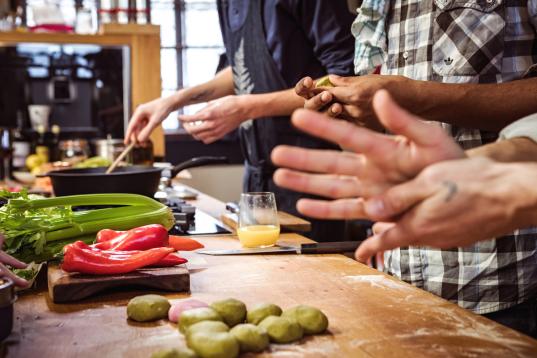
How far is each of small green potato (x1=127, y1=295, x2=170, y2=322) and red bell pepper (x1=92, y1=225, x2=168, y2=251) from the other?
313 millimetres

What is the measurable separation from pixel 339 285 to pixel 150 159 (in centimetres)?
208

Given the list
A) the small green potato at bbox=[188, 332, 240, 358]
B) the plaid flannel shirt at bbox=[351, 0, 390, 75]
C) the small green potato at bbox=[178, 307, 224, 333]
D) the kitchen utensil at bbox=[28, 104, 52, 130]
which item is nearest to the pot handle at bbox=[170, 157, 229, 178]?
the plaid flannel shirt at bbox=[351, 0, 390, 75]

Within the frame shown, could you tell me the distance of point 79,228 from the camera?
165cm

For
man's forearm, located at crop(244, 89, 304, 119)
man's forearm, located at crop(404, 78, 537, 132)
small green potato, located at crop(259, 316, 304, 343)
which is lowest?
small green potato, located at crop(259, 316, 304, 343)

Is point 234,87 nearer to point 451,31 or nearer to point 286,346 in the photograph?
point 451,31

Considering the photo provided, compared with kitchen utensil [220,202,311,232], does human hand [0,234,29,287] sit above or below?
above

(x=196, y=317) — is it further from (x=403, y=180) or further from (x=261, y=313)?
(x=403, y=180)

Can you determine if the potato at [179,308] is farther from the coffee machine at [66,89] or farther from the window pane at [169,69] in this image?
the window pane at [169,69]

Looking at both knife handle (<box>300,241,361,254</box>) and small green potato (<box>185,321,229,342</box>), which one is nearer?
small green potato (<box>185,321,229,342</box>)

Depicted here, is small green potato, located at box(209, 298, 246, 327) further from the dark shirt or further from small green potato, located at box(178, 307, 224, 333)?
the dark shirt

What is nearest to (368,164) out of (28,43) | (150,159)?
(150,159)

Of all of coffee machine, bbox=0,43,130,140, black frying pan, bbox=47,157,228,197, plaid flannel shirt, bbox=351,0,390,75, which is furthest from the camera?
coffee machine, bbox=0,43,130,140

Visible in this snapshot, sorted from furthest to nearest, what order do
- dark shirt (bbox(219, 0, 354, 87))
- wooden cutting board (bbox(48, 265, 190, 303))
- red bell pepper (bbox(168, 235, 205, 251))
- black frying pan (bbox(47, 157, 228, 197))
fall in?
dark shirt (bbox(219, 0, 354, 87)) < black frying pan (bbox(47, 157, 228, 197)) < red bell pepper (bbox(168, 235, 205, 251)) < wooden cutting board (bbox(48, 265, 190, 303))

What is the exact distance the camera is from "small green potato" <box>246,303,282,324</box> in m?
1.17
